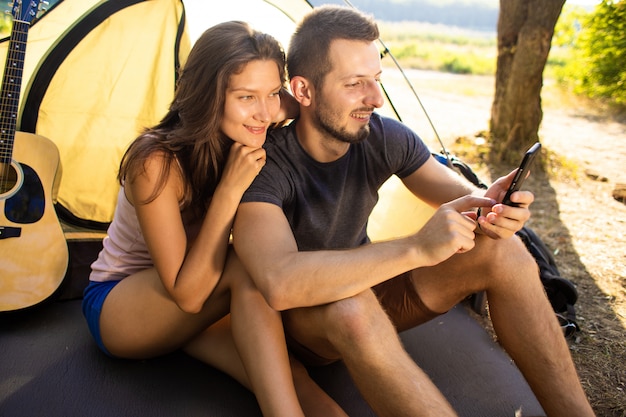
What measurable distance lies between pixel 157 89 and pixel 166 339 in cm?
131

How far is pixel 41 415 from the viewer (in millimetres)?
1634

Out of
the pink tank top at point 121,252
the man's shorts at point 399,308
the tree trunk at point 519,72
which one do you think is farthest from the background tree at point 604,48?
the pink tank top at point 121,252

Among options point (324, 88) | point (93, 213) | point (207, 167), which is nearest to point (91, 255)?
point (93, 213)

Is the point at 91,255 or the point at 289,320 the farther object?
the point at 91,255

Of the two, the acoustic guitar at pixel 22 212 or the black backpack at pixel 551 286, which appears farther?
the black backpack at pixel 551 286

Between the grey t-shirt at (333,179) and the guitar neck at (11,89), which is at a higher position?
the guitar neck at (11,89)

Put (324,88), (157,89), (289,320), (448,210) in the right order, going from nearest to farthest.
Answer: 1. (448,210)
2. (289,320)
3. (324,88)
4. (157,89)

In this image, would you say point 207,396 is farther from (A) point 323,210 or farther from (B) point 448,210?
(B) point 448,210

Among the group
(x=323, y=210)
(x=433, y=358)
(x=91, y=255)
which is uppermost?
(x=323, y=210)

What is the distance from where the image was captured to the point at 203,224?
160cm

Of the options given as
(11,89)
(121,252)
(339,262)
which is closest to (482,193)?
(339,262)

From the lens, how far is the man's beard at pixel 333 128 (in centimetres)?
172

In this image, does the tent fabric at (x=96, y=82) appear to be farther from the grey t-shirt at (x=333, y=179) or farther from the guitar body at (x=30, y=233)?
the grey t-shirt at (x=333, y=179)

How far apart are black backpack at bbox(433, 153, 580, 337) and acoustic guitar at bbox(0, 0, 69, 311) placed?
1600 millimetres
